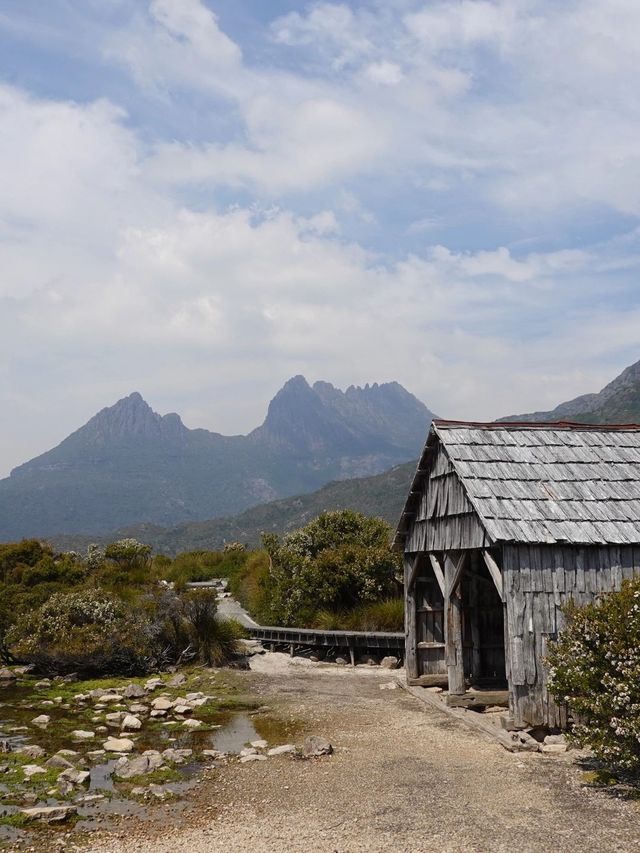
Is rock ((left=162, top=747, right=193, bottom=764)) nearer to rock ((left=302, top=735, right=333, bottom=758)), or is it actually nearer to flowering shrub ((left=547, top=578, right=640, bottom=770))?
rock ((left=302, top=735, right=333, bottom=758))

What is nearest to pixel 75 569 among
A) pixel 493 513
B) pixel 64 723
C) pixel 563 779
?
pixel 64 723

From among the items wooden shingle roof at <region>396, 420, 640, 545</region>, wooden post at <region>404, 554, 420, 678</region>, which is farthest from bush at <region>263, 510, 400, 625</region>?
wooden shingle roof at <region>396, 420, 640, 545</region>

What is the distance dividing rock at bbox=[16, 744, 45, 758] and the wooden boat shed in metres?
8.00

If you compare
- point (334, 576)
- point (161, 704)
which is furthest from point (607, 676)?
point (334, 576)

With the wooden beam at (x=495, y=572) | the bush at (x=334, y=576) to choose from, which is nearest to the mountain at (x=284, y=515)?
the bush at (x=334, y=576)

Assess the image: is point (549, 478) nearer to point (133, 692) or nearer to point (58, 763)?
point (58, 763)

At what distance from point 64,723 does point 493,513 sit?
975cm

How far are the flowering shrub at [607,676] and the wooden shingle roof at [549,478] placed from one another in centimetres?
263

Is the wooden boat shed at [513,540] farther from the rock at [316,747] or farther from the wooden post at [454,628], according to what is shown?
the rock at [316,747]

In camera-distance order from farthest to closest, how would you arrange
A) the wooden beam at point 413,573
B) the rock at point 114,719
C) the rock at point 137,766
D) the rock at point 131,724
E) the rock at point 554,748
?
Result: the wooden beam at point 413,573, the rock at point 114,719, the rock at point 131,724, the rock at point 554,748, the rock at point 137,766

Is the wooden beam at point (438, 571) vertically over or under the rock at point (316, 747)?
over

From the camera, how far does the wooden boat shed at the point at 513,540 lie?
1298 centimetres

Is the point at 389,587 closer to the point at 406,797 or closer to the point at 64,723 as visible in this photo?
the point at 64,723

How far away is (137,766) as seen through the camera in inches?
459
